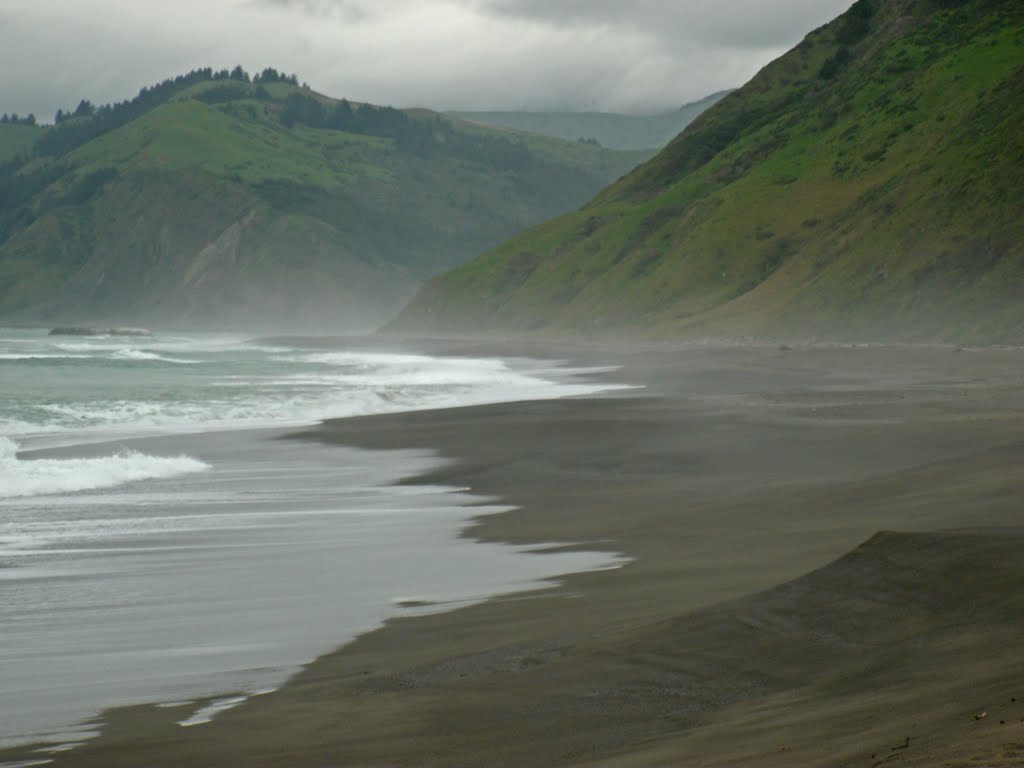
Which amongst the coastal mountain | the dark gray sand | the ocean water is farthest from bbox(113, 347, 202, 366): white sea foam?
the dark gray sand

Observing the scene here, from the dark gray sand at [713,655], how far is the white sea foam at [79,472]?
24.8ft

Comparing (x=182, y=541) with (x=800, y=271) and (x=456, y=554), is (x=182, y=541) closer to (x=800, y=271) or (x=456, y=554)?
(x=456, y=554)

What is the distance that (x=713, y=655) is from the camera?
8.97m

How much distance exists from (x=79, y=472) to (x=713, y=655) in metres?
16.4

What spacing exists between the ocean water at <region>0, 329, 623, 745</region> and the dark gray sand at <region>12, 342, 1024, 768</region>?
0.59 metres

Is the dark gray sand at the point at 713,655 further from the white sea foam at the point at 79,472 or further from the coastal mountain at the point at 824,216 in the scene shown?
the coastal mountain at the point at 824,216

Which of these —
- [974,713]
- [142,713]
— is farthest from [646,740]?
[142,713]

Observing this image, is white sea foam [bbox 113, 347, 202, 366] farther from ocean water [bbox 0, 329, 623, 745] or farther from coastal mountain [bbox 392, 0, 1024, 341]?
ocean water [bbox 0, 329, 623, 745]

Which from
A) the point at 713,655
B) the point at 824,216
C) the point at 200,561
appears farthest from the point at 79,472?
the point at 824,216

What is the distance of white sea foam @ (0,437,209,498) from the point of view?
21797mm

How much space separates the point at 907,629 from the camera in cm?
893

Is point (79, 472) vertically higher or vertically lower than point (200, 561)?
higher

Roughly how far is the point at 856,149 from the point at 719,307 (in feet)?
66.2

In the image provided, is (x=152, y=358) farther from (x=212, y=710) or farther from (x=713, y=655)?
(x=713, y=655)
